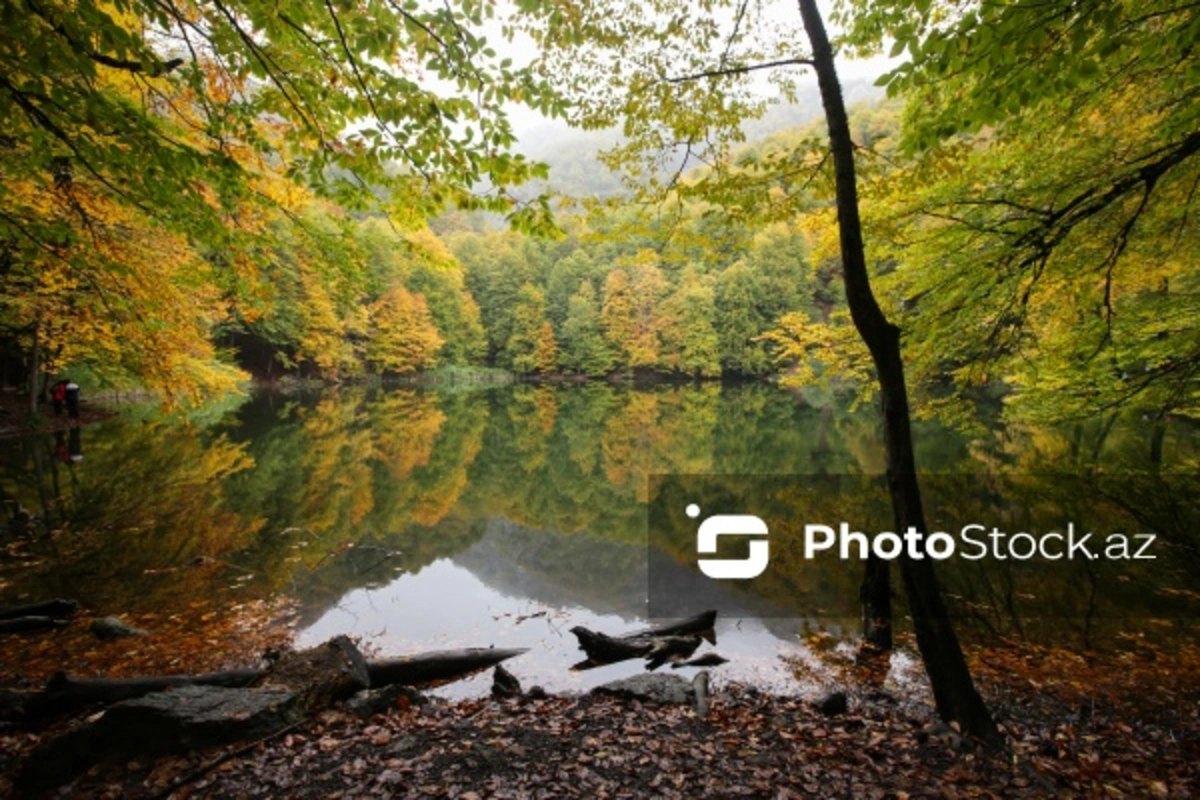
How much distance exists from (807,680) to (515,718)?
3.44m

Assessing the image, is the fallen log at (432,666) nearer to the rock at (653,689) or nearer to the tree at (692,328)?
the rock at (653,689)

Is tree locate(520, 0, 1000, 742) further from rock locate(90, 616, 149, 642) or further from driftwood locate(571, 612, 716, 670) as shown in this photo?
rock locate(90, 616, 149, 642)

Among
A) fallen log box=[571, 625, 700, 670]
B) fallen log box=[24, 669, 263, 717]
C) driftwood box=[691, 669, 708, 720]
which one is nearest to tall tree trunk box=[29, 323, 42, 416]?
fallen log box=[24, 669, 263, 717]

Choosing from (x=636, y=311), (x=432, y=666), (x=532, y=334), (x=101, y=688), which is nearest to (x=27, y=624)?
(x=101, y=688)

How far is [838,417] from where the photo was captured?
1305 inches

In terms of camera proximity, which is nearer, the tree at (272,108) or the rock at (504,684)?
the tree at (272,108)

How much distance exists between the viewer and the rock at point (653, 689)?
5.54 m

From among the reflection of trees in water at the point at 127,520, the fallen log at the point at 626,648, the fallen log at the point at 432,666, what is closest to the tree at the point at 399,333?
the reflection of trees in water at the point at 127,520

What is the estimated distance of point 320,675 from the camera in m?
5.20

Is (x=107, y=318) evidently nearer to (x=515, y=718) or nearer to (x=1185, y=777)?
(x=515, y=718)

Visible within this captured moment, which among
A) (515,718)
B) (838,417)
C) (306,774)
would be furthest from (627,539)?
(838,417)

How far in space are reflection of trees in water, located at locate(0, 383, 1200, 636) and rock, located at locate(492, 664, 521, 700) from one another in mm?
3790

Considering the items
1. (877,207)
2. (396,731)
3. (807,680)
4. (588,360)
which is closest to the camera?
(396,731)

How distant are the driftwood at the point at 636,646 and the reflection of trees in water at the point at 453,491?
2351 mm
